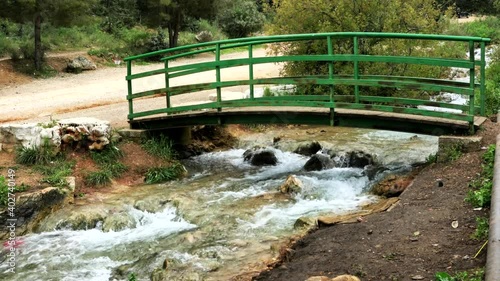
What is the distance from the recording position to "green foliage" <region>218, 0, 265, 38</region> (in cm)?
3256

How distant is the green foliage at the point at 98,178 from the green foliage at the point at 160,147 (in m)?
1.36

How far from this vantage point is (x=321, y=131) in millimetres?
14570

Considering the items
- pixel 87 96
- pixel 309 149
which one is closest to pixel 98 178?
pixel 309 149

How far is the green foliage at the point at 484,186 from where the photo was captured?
6.48 meters

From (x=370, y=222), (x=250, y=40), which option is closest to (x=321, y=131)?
(x=250, y=40)

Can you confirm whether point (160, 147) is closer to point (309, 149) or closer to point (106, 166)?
point (106, 166)

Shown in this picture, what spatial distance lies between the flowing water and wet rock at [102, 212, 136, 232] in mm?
14

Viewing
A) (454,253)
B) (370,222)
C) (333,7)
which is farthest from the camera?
(333,7)

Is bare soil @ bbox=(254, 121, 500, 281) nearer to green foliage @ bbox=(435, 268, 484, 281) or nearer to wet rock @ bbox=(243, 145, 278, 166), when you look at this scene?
green foliage @ bbox=(435, 268, 484, 281)

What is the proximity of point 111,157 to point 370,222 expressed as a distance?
18.2ft

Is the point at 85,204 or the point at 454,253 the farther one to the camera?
the point at 85,204

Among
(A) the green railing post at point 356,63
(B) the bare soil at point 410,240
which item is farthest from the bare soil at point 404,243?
(A) the green railing post at point 356,63

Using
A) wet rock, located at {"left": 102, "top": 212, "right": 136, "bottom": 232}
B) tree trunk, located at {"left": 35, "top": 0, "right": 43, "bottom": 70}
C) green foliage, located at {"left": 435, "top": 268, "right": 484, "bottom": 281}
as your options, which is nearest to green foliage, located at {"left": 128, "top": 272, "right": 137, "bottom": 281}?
wet rock, located at {"left": 102, "top": 212, "right": 136, "bottom": 232}

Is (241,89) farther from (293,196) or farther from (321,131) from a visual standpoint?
(293,196)
